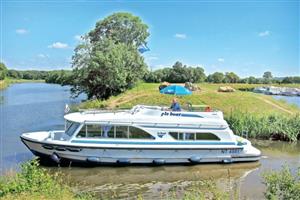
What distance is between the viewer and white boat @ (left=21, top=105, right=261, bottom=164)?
18.5 meters

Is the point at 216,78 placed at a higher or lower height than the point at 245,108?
higher

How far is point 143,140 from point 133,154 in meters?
0.83

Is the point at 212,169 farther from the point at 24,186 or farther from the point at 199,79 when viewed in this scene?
the point at 199,79

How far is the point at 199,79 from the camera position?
98.1 metres

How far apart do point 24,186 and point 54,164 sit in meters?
8.86

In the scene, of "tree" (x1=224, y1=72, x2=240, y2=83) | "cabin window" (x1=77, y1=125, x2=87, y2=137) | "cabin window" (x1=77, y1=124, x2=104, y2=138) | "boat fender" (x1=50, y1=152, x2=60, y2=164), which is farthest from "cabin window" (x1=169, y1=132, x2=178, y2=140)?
"tree" (x1=224, y1=72, x2=240, y2=83)

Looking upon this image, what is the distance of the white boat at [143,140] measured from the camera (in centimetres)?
1850

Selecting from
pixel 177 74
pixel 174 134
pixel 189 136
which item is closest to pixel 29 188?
pixel 174 134

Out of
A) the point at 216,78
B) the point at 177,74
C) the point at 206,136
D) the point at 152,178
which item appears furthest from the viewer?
the point at 216,78

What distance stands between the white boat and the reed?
5907 millimetres

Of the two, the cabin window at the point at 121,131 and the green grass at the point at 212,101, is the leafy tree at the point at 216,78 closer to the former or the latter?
the green grass at the point at 212,101

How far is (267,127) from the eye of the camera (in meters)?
25.8

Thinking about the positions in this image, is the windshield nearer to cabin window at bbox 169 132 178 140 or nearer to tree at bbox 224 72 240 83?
cabin window at bbox 169 132 178 140

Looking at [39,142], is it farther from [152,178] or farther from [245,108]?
[245,108]
